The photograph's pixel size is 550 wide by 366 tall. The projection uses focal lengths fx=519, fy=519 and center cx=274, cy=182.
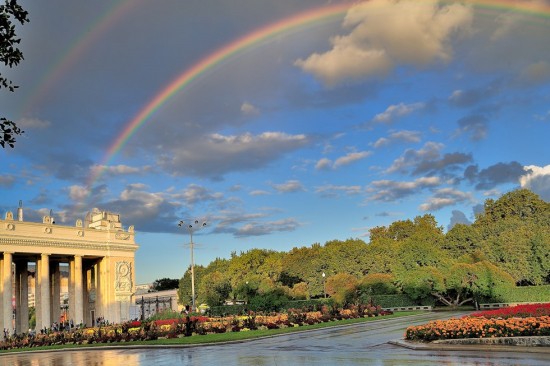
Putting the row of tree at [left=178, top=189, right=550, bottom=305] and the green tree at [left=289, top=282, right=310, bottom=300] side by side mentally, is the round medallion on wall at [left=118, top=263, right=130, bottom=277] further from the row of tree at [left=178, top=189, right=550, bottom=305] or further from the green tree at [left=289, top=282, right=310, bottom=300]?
the green tree at [left=289, top=282, right=310, bottom=300]

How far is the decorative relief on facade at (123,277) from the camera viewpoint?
69.7 meters

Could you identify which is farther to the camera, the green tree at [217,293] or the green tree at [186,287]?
the green tree at [186,287]

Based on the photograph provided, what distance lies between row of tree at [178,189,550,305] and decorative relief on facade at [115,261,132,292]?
13.4 m

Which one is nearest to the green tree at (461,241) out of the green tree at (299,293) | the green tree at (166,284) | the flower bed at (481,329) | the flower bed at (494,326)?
the green tree at (299,293)

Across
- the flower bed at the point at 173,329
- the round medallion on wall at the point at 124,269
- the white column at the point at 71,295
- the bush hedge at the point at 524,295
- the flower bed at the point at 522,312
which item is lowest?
the bush hedge at the point at 524,295

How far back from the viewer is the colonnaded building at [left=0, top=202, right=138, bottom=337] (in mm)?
→ 59375

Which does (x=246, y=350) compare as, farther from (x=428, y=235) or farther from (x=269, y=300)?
(x=428, y=235)

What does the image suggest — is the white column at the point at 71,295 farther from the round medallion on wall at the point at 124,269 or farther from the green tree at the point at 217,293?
the green tree at the point at 217,293

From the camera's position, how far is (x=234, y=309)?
2746 inches

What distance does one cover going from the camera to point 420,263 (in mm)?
72250

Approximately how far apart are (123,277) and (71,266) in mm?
6914

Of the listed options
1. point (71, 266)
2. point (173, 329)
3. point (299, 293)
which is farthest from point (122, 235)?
point (173, 329)

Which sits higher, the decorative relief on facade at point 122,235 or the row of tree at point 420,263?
the decorative relief on facade at point 122,235

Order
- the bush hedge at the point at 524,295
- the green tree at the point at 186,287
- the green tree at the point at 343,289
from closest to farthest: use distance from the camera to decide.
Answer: the green tree at the point at 343,289 < the bush hedge at the point at 524,295 < the green tree at the point at 186,287
